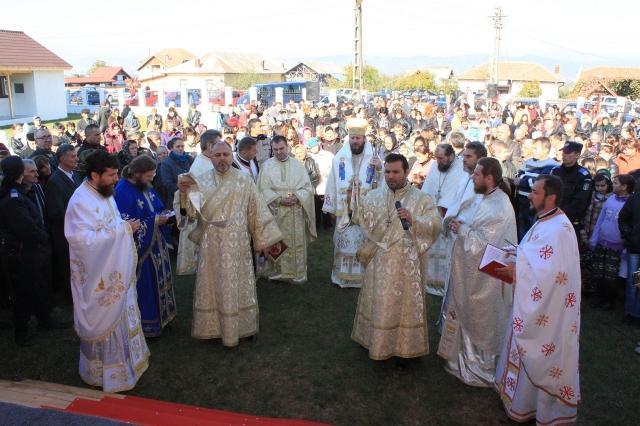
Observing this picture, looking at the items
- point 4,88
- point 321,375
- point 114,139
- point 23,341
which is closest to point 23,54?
point 4,88

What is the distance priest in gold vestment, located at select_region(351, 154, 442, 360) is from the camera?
4793mm

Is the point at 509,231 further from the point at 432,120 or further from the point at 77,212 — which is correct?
the point at 432,120

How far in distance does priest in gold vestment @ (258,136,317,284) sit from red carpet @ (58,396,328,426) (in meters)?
3.23

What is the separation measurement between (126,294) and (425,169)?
4.76m

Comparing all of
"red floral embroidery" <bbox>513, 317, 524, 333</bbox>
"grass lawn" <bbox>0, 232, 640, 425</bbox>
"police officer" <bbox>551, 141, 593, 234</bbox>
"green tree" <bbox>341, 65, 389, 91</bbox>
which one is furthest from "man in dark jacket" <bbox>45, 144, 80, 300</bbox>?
"green tree" <bbox>341, 65, 389, 91</bbox>

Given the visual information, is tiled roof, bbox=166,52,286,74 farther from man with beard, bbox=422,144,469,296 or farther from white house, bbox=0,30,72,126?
man with beard, bbox=422,144,469,296

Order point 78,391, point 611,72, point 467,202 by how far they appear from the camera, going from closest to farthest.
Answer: point 78,391 → point 467,202 → point 611,72

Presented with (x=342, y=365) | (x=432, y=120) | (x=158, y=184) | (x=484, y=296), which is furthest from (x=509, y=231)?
(x=432, y=120)

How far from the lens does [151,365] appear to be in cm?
527

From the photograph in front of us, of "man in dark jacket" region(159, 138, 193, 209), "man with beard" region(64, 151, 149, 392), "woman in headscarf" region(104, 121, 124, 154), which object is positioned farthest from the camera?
"woman in headscarf" region(104, 121, 124, 154)

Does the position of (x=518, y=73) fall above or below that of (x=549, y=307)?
above

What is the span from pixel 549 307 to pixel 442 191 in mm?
3209

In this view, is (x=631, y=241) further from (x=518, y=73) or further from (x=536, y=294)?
(x=518, y=73)

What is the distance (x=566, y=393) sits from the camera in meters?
3.94
